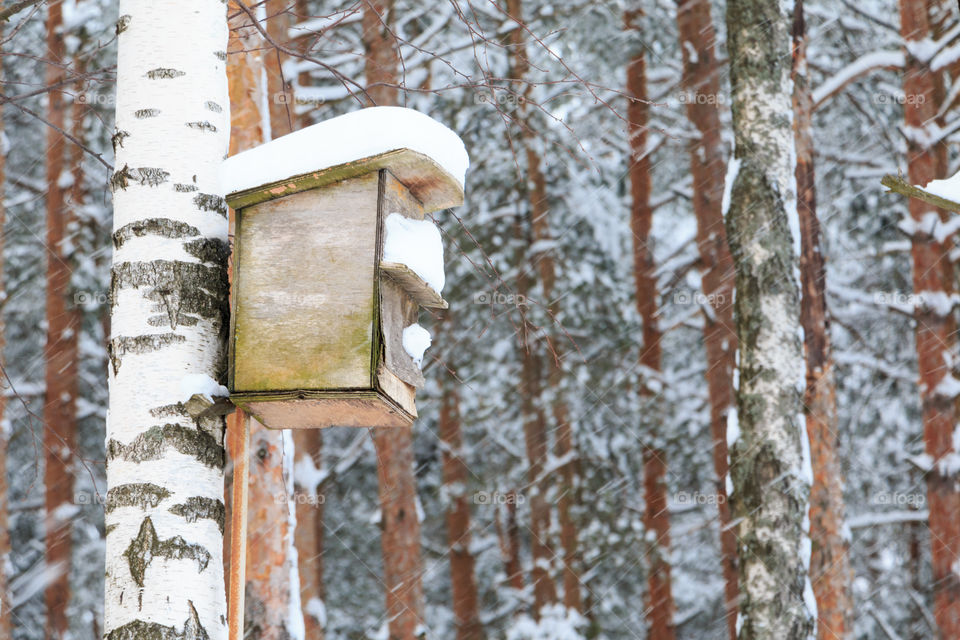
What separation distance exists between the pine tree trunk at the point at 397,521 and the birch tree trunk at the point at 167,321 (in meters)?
6.01

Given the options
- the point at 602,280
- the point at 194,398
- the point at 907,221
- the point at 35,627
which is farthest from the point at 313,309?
the point at 35,627

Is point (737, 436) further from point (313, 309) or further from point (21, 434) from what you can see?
point (21, 434)

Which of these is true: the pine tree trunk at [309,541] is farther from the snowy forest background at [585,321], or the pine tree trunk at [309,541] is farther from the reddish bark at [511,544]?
the reddish bark at [511,544]

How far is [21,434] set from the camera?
11.7 m

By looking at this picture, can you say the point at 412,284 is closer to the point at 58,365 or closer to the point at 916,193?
the point at 916,193

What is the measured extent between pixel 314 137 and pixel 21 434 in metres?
11.0

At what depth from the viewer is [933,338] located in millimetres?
8391

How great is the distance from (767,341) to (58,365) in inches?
293

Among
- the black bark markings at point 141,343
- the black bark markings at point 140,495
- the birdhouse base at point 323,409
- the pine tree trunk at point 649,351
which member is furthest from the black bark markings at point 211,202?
the pine tree trunk at point 649,351

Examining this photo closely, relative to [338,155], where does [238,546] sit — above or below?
below

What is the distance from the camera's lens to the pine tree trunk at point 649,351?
9.69 meters
